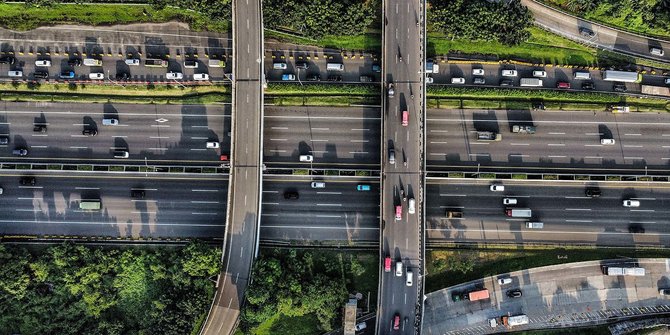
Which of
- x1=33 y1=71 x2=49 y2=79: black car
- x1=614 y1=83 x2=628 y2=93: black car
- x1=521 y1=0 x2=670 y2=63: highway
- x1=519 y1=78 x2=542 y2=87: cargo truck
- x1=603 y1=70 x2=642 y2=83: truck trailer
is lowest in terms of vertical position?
x1=614 y1=83 x2=628 y2=93: black car

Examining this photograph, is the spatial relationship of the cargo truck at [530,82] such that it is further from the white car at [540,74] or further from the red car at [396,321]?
the red car at [396,321]

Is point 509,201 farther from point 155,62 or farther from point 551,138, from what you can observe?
point 155,62

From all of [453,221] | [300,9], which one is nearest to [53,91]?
[300,9]

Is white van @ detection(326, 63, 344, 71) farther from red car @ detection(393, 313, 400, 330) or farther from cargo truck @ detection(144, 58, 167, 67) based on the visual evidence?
red car @ detection(393, 313, 400, 330)

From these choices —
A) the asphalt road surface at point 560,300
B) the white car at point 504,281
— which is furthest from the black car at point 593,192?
the white car at point 504,281

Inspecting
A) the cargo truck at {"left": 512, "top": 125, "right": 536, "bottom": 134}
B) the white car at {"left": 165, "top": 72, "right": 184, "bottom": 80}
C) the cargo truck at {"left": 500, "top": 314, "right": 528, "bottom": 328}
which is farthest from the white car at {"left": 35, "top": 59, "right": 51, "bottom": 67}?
the cargo truck at {"left": 500, "top": 314, "right": 528, "bottom": 328}
